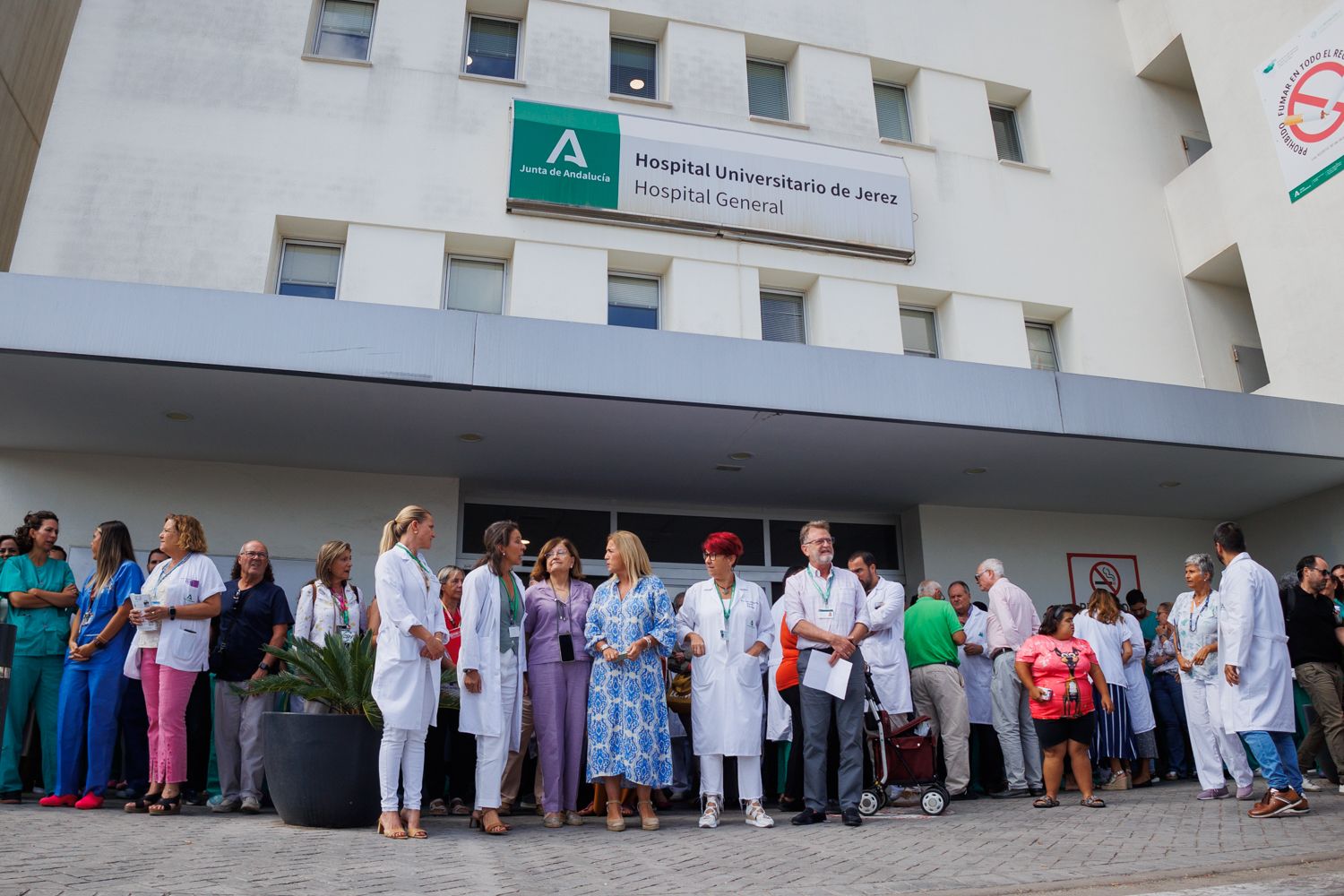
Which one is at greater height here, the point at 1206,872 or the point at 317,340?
the point at 317,340

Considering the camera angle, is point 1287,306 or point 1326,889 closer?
point 1326,889

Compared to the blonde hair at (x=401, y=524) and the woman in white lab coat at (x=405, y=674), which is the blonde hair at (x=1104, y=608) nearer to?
the woman in white lab coat at (x=405, y=674)

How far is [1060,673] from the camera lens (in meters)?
7.19

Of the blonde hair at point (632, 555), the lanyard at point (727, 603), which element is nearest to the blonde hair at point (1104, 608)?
the lanyard at point (727, 603)

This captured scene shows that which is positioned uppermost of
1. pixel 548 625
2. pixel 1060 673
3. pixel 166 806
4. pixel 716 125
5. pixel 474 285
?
pixel 716 125

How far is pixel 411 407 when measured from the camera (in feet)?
29.2

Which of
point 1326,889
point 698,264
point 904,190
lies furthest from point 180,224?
point 1326,889

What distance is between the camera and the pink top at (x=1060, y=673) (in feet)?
23.5

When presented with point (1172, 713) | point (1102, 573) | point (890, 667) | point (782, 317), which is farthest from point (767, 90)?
point (1172, 713)

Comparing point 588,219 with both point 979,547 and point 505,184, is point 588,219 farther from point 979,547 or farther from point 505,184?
point 979,547

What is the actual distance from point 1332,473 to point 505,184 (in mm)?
10755

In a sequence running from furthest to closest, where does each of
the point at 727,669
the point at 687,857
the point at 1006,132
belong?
the point at 1006,132 < the point at 727,669 < the point at 687,857

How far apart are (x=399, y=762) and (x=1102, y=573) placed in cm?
1116

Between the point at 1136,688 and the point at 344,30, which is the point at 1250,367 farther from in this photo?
the point at 344,30
